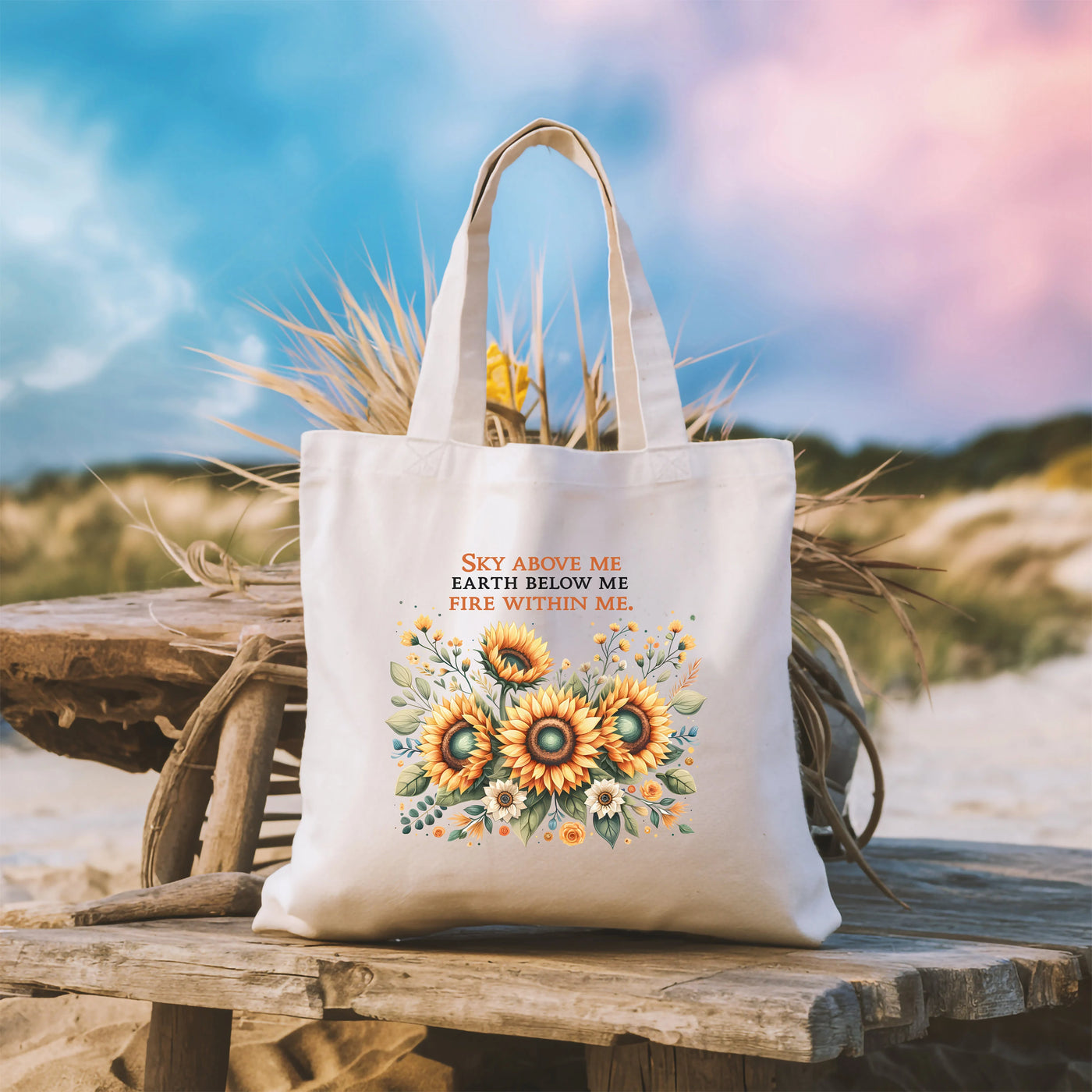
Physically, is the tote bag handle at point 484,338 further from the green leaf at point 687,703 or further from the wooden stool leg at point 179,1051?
the wooden stool leg at point 179,1051

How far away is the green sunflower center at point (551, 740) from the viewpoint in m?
0.80

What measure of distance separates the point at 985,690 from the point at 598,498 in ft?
16.6

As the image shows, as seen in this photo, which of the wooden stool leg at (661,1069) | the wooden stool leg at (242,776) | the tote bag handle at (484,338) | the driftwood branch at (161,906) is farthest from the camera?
the wooden stool leg at (242,776)

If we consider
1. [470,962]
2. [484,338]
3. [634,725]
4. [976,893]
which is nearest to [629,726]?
[634,725]

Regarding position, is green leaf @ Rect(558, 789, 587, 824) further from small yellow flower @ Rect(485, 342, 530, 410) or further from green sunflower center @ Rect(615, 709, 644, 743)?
small yellow flower @ Rect(485, 342, 530, 410)

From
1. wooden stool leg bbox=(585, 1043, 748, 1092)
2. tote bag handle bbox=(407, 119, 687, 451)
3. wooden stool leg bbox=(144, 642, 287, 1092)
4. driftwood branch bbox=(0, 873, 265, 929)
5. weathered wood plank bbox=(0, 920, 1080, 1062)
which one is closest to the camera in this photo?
weathered wood plank bbox=(0, 920, 1080, 1062)

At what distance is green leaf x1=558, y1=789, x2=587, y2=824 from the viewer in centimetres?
79

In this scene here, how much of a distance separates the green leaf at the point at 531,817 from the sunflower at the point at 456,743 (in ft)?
0.15

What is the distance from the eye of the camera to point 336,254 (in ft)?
16.2

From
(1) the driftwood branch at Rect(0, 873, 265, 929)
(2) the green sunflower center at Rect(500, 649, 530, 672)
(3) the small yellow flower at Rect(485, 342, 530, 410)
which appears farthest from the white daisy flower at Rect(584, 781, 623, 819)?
(3) the small yellow flower at Rect(485, 342, 530, 410)

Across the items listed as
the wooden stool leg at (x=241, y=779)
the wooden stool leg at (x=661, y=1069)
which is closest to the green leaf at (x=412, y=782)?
the wooden stool leg at (x=661, y=1069)

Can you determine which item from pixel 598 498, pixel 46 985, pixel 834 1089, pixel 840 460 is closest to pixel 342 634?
pixel 598 498

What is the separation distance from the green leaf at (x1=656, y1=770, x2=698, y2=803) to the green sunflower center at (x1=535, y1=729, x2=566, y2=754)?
0.26ft

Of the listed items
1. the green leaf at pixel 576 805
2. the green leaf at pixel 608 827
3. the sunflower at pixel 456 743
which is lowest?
the green leaf at pixel 608 827
